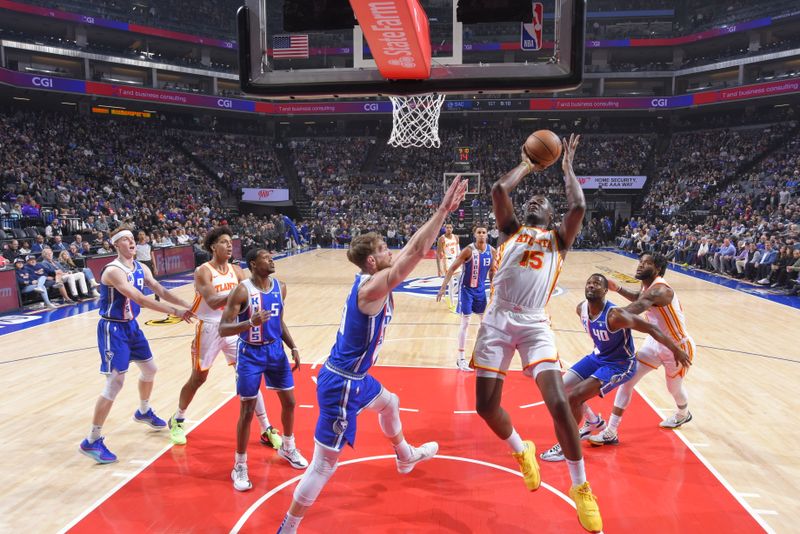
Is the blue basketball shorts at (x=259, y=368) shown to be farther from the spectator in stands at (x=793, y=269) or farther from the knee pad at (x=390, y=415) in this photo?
the spectator in stands at (x=793, y=269)

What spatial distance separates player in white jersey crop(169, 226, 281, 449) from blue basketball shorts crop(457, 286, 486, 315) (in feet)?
11.2

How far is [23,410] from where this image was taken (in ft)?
19.4

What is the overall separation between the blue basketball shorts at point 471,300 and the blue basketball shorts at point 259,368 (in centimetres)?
368

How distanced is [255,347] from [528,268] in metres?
2.12

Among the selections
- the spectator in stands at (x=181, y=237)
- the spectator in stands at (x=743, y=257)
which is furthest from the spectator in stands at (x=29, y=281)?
the spectator in stands at (x=743, y=257)

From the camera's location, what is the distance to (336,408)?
3.47 m

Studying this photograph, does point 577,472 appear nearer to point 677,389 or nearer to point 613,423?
point 613,423

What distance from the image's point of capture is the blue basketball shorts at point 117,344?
4.74 metres

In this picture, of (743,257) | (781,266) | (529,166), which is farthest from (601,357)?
(743,257)

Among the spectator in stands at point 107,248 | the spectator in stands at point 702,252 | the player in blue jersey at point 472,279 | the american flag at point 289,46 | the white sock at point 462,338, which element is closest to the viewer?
the american flag at point 289,46

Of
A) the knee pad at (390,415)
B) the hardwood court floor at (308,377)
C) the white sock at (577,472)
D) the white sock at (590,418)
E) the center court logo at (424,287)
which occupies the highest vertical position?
the knee pad at (390,415)

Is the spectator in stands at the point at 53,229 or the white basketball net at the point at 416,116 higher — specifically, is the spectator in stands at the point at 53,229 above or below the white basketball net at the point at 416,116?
below

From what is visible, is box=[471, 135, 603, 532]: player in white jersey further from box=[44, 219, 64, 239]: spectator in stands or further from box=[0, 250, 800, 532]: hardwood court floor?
box=[44, 219, 64, 239]: spectator in stands

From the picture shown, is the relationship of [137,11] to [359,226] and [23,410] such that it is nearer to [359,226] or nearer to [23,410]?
[359,226]
